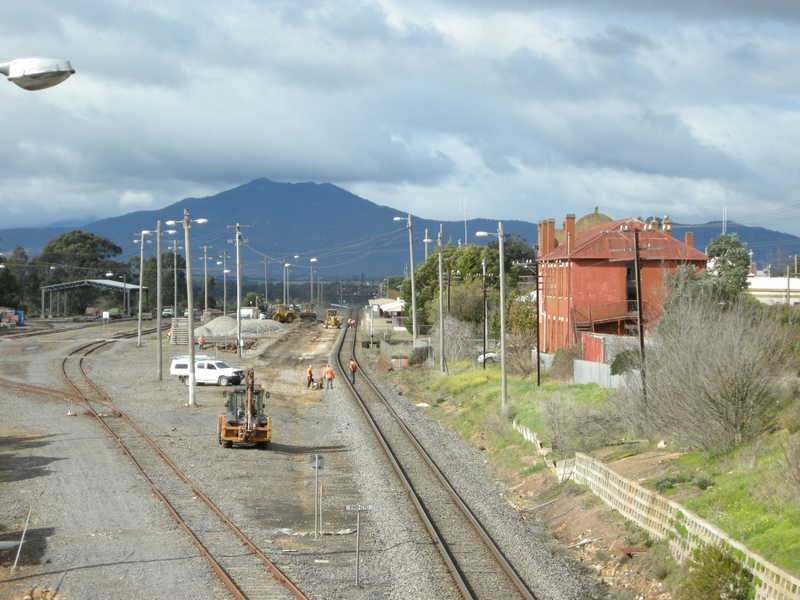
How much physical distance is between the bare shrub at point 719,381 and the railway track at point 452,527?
5.45 metres

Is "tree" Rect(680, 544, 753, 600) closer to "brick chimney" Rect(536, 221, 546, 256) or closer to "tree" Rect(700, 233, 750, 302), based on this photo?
"tree" Rect(700, 233, 750, 302)

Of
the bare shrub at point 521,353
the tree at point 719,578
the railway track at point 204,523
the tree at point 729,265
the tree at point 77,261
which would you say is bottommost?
the railway track at point 204,523

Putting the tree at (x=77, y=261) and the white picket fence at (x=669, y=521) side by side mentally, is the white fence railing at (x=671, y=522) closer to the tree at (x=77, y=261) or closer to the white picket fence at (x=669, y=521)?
the white picket fence at (x=669, y=521)

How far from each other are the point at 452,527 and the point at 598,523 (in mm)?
3270

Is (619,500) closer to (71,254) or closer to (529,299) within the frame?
(529,299)

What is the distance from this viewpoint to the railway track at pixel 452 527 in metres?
15.6

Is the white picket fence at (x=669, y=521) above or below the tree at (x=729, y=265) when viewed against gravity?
below

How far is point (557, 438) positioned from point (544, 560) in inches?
344

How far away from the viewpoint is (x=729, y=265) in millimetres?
59906

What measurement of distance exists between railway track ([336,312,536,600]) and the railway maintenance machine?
4222 mm

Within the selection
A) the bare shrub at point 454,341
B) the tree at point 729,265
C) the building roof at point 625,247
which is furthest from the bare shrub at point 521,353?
the tree at point 729,265

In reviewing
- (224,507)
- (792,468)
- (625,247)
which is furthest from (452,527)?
(625,247)

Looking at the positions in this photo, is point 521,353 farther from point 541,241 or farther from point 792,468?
point 792,468

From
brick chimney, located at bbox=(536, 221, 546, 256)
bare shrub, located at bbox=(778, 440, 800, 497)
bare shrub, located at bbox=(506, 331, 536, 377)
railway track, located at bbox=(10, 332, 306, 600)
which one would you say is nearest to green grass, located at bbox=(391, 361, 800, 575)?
bare shrub, located at bbox=(778, 440, 800, 497)
